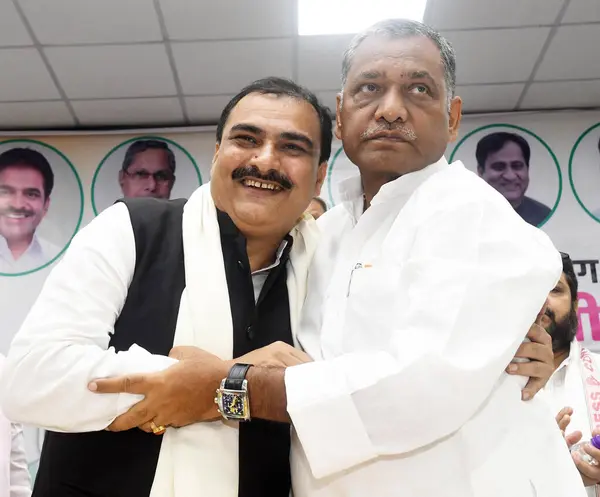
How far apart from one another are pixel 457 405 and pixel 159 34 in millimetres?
2910

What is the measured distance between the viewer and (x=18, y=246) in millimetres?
3811

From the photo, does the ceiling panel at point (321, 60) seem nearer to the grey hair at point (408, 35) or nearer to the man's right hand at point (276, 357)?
the grey hair at point (408, 35)

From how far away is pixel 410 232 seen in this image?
115 cm

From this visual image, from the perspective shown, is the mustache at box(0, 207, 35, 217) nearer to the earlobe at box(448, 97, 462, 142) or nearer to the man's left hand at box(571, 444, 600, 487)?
the earlobe at box(448, 97, 462, 142)

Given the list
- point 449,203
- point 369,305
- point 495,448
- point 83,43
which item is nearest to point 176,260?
point 369,305

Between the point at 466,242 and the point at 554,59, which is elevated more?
the point at 554,59

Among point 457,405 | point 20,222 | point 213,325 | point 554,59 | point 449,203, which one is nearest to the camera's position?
Answer: point 457,405

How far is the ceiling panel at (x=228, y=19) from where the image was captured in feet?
9.96

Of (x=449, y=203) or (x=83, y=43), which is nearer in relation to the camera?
(x=449, y=203)

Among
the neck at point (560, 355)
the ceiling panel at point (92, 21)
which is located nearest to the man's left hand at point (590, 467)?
the neck at point (560, 355)

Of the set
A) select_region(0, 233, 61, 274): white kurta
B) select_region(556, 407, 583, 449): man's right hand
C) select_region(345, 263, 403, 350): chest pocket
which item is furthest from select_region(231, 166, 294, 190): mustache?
select_region(0, 233, 61, 274): white kurta

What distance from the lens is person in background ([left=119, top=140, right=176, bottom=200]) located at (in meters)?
3.89

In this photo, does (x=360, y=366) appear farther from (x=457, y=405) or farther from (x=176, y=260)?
(x=176, y=260)

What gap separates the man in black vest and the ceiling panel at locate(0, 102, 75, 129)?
2.78 meters
